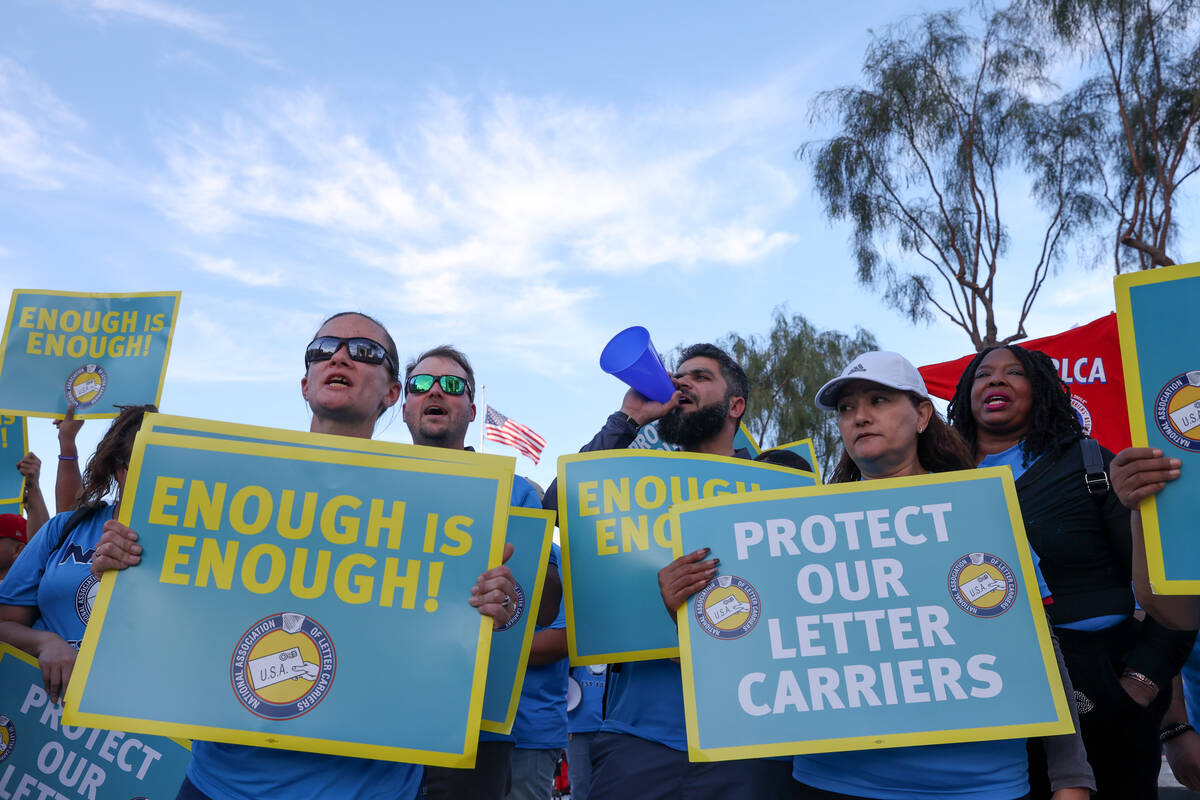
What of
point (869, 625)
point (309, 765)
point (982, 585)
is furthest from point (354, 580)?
point (982, 585)

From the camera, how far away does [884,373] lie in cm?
289

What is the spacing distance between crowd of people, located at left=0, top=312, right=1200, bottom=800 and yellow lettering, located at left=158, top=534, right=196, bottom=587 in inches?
3.6

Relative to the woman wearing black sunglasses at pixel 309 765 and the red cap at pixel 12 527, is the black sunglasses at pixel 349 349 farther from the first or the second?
the red cap at pixel 12 527

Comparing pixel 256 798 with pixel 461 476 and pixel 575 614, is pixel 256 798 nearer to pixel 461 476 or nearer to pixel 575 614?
pixel 461 476

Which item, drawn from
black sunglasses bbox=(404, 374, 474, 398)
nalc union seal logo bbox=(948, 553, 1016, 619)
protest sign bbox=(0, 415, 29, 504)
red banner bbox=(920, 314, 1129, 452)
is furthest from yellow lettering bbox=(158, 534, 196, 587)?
red banner bbox=(920, 314, 1129, 452)

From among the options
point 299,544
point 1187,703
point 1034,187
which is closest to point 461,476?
point 299,544

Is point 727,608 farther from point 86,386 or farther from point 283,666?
point 86,386

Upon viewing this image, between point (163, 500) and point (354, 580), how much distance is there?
1.79ft

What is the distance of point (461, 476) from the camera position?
2520 millimetres

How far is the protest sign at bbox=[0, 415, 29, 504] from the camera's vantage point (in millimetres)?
5988

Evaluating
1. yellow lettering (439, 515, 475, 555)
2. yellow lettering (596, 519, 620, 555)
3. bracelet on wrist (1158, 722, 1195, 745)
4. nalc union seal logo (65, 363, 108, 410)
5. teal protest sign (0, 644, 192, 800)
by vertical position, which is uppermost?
nalc union seal logo (65, 363, 108, 410)

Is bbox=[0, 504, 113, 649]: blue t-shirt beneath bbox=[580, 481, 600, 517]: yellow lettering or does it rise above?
beneath

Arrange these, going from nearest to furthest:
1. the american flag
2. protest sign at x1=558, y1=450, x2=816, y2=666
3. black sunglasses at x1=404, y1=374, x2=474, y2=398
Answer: protest sign at x1=558, y1=450, x2=816, y2=666 < black sunglasses at x1=404, y1=374, x2=474, y2=398 < the american flag

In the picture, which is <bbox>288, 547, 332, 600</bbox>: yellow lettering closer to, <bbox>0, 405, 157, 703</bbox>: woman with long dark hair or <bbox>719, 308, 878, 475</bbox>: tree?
<bbox>0, 405, 157, 703</bbox>: woman with long dark hair
